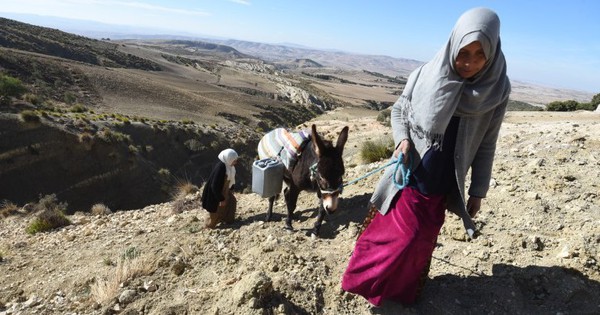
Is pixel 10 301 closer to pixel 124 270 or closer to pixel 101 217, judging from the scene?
pixel 124 270

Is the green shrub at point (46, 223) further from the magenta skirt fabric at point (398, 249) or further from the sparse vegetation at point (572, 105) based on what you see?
the sparse vegetation at point (572, 105)

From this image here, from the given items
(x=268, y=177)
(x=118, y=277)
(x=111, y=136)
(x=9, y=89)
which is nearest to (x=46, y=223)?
(x=118, y=277)

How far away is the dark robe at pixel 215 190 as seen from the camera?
235 inches

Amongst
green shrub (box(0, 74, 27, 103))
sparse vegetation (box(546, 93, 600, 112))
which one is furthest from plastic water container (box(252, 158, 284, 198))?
sparse vegetation (box(546, 93, 600, 112))

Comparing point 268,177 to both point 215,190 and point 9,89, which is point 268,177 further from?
point 9,89

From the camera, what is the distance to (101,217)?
7.89 metres

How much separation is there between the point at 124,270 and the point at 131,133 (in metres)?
17.9

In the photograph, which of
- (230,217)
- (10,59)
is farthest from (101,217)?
(10,59)

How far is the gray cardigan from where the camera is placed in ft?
8.52

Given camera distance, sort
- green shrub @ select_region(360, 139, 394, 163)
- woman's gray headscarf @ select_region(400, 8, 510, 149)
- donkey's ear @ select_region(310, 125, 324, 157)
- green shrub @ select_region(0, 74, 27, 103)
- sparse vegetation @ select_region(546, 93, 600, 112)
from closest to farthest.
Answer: woman's gray headscarf @ select_region(400, 8, 510, 149)
donkey's ear @ select_region(310, 125, 324, 157)
green shrub @ select_region(360, 139, 394, 163)
green shrub @ select_region(0, 74, 27, 103)
sparse vegetation @ select_region(546, 93, 600, 112)

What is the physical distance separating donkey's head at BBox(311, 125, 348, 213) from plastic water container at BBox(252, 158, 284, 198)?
115cm

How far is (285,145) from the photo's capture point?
575 centimetres

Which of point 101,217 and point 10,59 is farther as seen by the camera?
point 10,59

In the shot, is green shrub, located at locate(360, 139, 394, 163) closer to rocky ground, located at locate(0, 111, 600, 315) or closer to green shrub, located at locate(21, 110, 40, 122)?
rocky ground, located at locate(0, 111, 600, 315)
